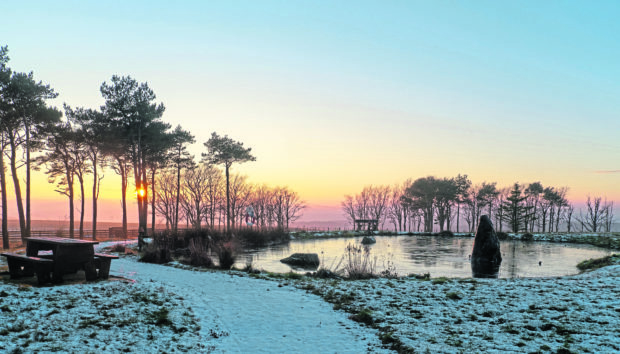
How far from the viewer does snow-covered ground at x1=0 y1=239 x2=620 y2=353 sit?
18.5ft

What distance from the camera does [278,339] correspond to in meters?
6.25

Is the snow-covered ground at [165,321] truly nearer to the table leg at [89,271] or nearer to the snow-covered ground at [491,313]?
the table leg at [89,271]

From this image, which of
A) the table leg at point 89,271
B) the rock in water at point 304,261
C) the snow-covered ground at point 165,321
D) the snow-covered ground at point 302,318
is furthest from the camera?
the rock in water at point 304,261

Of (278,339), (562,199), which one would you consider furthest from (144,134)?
(562,199)

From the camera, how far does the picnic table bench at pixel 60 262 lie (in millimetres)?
8780

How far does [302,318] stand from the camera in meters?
7.55

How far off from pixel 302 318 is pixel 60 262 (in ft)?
22.5

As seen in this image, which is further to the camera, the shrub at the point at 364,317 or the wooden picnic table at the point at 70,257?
the wooden picnic table at the point at 70,257

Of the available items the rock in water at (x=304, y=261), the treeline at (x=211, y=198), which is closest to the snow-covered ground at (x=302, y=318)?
the rock in water at (x=304, y=261)

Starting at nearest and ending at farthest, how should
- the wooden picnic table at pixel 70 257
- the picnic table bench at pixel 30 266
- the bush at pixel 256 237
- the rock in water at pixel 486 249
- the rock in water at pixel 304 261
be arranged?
the picnic table bench at pixel 30 266 < the wooden picnic table at pixel 70 257 < the rock in water at pixel 304 261 < the rock in water at pixel 486 249 < the bush at pixel 256 237

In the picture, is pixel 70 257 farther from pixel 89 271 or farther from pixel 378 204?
pixel 378 204

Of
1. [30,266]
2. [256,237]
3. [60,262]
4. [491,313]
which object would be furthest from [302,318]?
[256,237]

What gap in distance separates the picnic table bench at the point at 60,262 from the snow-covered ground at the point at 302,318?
379 mm

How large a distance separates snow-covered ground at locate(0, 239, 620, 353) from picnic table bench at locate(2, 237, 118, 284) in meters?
0.38
